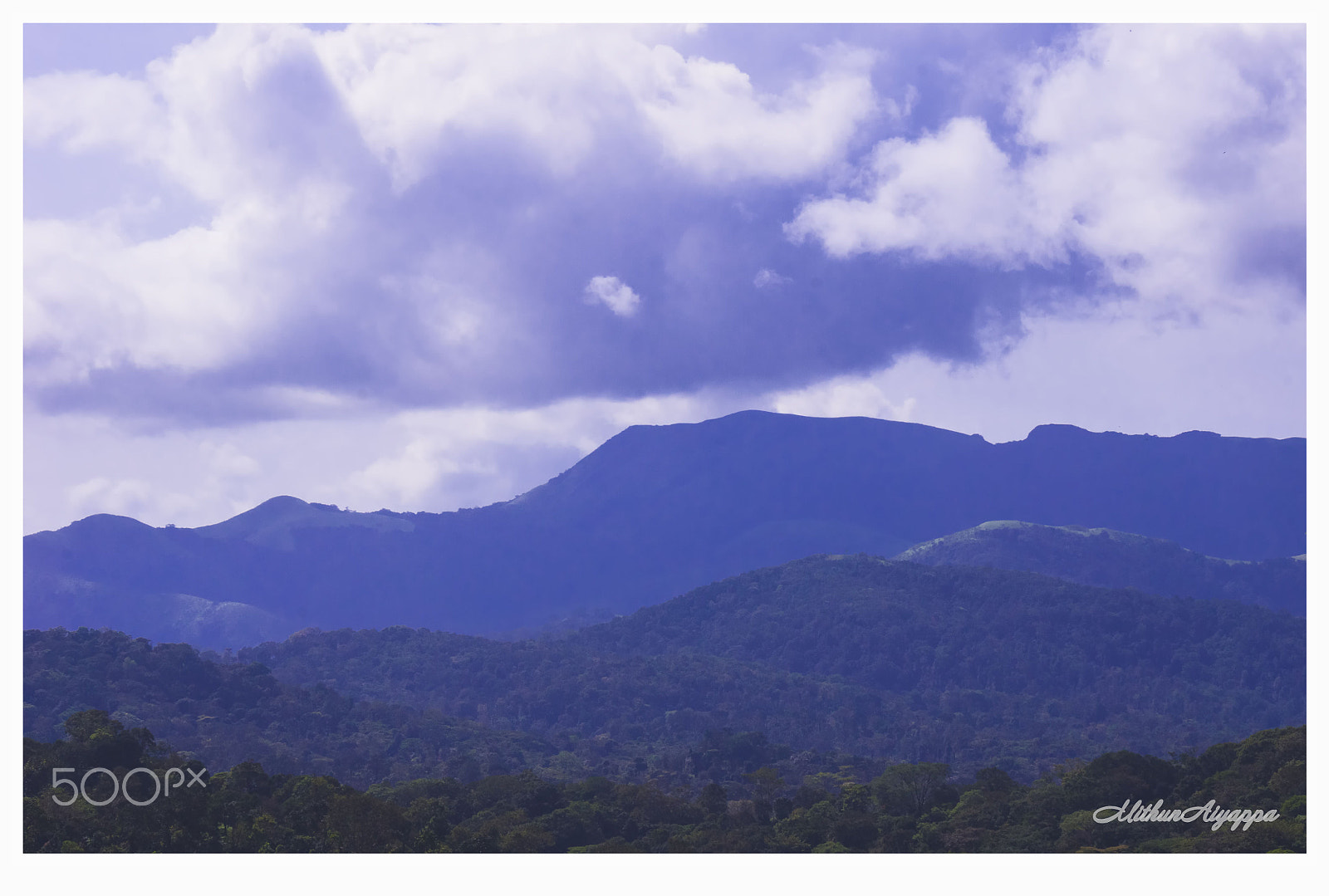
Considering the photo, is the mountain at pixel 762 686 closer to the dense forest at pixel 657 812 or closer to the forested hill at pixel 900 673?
the forested hill at pixel 900 673

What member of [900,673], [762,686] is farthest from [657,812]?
[900,673]

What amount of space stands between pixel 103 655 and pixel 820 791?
81554 mm

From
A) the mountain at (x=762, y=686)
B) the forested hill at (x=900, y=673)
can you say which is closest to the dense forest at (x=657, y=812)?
the mountain at (x=762, y=686)

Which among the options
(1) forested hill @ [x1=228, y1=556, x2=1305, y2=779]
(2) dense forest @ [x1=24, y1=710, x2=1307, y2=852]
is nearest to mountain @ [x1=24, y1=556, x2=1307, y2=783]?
(1) forested hill @ [x1=228, y1=556, x2=1305, y2=779]

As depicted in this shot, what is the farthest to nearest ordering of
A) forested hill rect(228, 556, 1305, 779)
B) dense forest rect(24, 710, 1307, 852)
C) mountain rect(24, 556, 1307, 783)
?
forested hill rect(228, 556, 1305, 779) < mountain rect(24, 556, 1307, 783) < dense forest rect(24, 710, 1307, 852)

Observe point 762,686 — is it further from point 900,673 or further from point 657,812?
point 657,812

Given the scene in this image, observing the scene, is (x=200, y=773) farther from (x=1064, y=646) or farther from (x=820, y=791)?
(x=1064, y=646)

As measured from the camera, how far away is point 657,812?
53500 mm

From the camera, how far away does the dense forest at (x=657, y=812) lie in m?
39.2

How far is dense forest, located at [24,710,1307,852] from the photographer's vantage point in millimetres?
39250

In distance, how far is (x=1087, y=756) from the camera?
117 metres

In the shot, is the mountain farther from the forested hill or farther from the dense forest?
the dense forest
